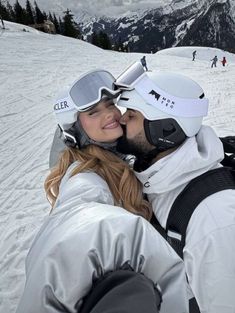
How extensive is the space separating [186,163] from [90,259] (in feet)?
3.05

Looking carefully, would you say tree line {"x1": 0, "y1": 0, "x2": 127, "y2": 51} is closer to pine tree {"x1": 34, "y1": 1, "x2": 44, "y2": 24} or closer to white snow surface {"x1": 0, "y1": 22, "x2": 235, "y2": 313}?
pine tree {"x1": 34, "y1": 1, "x2": 44, "y2": 24}

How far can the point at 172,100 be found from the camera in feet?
7.12

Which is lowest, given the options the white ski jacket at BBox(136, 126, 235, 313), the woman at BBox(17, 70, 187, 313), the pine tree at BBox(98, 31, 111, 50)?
the pine tree at BBox(98, 31, 111, 50)

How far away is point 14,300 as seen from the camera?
3637 millimetres

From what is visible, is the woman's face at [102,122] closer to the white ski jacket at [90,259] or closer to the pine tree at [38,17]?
the white ski jacket at [90,259]

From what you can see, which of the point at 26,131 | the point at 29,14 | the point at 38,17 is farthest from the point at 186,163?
the point at 29,14

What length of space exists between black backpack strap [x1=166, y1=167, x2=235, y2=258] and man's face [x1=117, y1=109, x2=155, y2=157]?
0.52 meters

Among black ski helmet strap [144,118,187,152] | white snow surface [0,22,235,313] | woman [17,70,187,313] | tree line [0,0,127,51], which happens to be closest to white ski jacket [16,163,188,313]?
woman [17,70,187,313]

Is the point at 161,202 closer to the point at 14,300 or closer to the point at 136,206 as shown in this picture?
the point at 136,206

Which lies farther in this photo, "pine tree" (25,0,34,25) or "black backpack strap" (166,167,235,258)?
"pine tree" (25,0,34,25)

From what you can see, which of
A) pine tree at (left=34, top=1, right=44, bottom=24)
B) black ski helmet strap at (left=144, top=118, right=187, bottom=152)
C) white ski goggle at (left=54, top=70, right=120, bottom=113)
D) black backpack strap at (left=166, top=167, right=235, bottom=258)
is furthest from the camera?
pine tree at (left=34, top=1, right=44, bottom=24)

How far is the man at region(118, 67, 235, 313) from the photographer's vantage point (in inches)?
Answer: 64.4

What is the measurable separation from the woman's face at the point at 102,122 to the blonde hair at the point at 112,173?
0.11 m

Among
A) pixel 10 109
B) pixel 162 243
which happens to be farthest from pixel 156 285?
pixel 10 109
